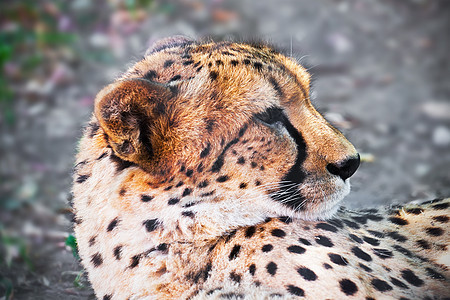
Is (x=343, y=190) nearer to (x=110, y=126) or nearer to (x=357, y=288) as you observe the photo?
(x=357, y=288)

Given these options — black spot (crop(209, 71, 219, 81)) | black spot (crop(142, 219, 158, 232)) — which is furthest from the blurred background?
black spot (crop(209, 71, 219, 81))

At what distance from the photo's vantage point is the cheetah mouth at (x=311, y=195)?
5.74ft

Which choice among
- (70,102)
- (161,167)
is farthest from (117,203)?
(70,102)

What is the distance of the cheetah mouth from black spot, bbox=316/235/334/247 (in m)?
0.09

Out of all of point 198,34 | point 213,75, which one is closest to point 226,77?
point 213,75

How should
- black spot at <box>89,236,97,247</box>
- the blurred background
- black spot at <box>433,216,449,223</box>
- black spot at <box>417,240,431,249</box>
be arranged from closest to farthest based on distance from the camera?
Answer: black spot at <box>89,236,97,247</box> < black spot at <box>417,240,431,249</box> < black spot at <box>433,216,449,223</box> < the blurred background

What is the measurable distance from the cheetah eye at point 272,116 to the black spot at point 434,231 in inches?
29.2

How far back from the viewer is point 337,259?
1704 mm

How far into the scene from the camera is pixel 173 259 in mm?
1722

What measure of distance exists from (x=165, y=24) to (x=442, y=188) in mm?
2940

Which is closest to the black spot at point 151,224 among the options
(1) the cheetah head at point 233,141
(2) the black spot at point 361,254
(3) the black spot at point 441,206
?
(1) the cheetah head at point 233,141

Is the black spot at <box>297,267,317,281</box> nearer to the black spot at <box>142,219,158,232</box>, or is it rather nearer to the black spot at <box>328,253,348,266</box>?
the black spot at <box>328,253,348,266</box>

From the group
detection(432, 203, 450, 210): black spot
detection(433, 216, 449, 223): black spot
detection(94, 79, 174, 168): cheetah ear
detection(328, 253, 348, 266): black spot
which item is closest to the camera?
detection(94, 79, 174, 168): cheetah ear

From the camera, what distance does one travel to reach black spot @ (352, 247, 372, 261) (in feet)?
5.78
